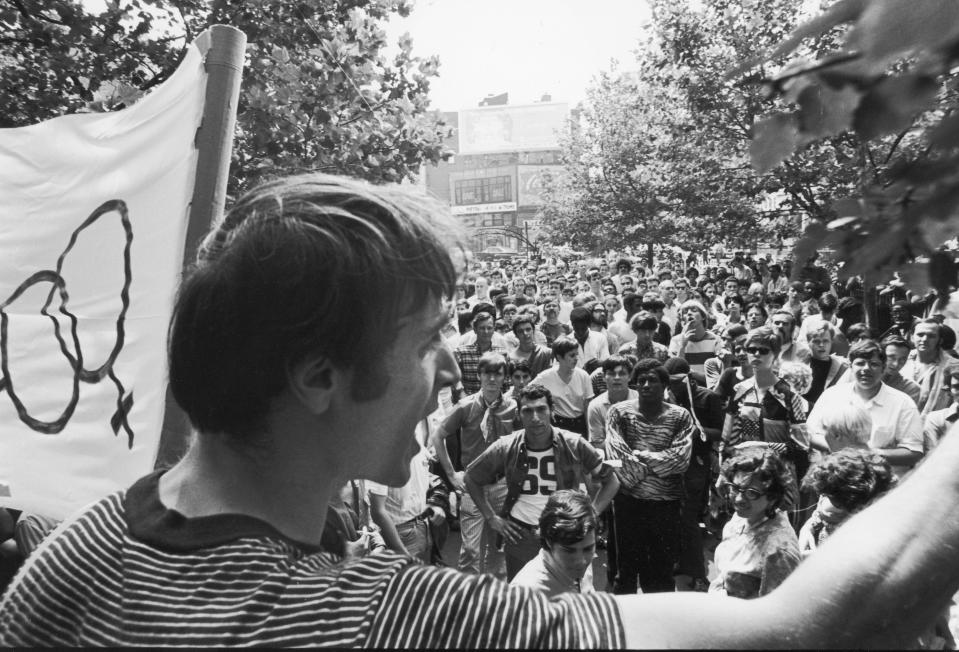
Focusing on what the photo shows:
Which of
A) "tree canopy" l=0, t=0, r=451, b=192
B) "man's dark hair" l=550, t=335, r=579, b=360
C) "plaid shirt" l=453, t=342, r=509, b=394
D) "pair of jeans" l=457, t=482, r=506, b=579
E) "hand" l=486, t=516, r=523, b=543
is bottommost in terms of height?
"pair of jeans" l=457, t=482, r=506, b=579

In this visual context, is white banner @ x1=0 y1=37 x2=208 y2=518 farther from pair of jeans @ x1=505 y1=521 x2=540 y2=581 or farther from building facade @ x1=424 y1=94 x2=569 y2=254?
Answer: building facade @ x1=424 y1=94 x2=569 y2=254

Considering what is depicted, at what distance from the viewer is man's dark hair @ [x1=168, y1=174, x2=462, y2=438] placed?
87 cm

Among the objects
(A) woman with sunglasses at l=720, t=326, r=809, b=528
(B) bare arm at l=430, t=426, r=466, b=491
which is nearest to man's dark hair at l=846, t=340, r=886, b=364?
(A) woman with sunglasses at l=720, t=326, r=809, b=528

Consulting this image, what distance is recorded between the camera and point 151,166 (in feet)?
7.52

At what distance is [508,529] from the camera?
4.85 m

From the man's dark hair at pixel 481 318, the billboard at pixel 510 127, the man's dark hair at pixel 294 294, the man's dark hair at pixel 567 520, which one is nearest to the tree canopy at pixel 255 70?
the man's dark hair at pixel 481 318

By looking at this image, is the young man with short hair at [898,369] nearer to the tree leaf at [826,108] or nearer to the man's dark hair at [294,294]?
the tree leaf at [826,108]

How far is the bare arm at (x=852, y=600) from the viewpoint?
2.38 ft

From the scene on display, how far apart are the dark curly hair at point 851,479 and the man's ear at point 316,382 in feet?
10.1

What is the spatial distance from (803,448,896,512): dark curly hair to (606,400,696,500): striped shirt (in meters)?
1.50

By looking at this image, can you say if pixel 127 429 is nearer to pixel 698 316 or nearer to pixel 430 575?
pixel 430 575

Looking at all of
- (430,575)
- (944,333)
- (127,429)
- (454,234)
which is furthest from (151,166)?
(944,333)

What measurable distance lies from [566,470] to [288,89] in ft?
14.6

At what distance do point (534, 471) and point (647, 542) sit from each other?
936 mm
